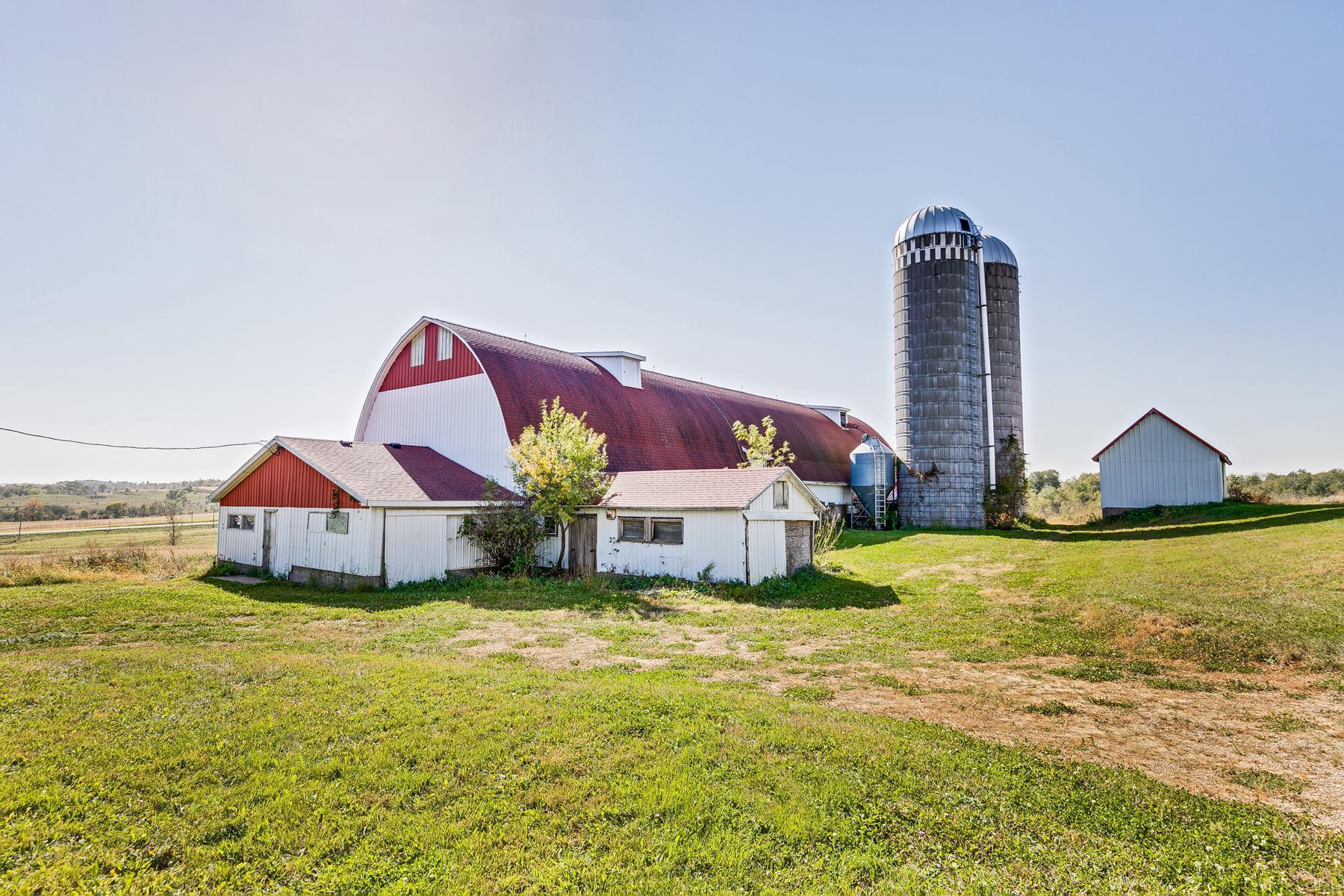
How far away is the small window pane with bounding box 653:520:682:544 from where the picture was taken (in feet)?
63.4

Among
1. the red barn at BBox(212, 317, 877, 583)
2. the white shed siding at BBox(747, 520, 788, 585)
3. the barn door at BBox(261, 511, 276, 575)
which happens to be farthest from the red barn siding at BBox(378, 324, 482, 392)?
the white shed siding at BBox(747, 520, 788, 585)

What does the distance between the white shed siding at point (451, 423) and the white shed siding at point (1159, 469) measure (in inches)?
1254

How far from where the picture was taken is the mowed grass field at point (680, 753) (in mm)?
4719

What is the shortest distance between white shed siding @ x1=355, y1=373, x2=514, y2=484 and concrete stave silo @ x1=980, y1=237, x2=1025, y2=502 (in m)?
30.8

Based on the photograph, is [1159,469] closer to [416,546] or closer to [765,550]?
[765,550]

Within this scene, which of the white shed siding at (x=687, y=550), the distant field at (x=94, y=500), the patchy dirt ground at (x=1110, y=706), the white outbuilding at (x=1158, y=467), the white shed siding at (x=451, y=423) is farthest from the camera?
the distant field at (x=94, y=500)

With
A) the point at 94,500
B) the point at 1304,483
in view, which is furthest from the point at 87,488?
the point at 1304,483

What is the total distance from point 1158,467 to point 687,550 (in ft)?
94.5

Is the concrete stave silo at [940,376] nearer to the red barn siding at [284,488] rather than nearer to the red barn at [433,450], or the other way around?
the red barn at [433,450]

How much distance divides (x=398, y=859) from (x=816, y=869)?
3.04 metres

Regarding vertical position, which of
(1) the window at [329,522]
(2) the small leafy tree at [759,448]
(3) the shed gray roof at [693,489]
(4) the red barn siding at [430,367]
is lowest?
(1) the window at [329,522]

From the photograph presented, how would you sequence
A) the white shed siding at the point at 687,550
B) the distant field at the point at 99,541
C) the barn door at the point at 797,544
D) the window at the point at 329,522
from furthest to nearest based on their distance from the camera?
the distant field at the point at 99,541
the barn door at the point at 797,544
the window at the point at 329,522
the white shed siding at the point at 687,550

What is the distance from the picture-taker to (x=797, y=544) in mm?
20406

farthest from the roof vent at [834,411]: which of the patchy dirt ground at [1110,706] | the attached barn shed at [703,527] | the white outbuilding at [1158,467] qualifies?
the patchy dirt ground at [1110,706]
